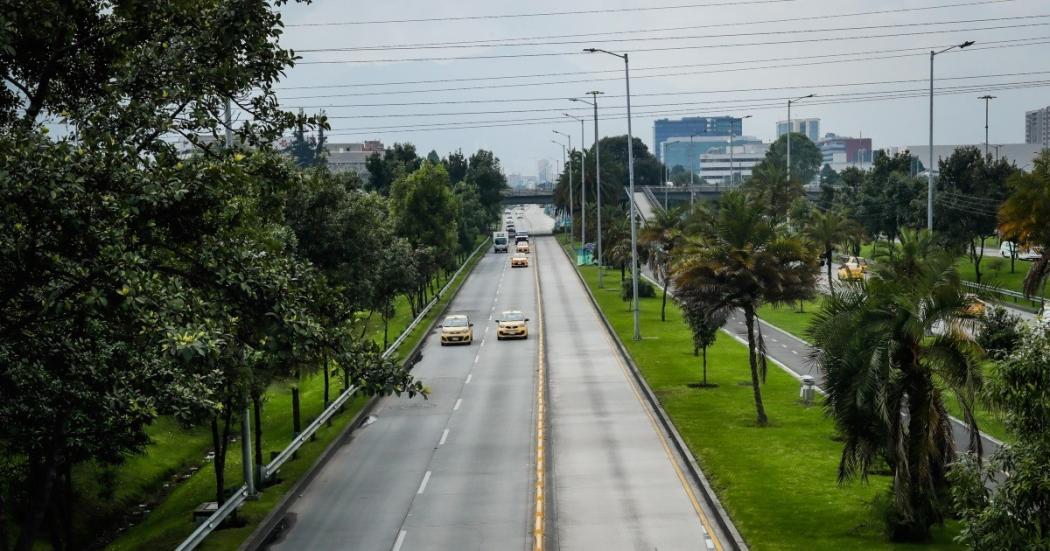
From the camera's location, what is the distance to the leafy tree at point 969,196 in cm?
7050

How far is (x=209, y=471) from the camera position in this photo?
108 ft

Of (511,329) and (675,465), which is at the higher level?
(511,329)

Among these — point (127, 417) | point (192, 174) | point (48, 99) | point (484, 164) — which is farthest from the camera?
point (484, 164)

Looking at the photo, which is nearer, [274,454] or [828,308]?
[828,308]

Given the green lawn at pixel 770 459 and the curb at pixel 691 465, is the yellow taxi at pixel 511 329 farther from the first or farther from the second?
the green lawn at pixel 770 459

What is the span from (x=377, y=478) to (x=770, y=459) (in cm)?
983

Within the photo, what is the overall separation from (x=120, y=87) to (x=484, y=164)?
118571mm

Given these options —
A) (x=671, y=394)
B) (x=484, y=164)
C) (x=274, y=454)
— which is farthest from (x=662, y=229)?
(x=484, y=164)

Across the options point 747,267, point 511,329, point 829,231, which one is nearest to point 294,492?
point 747,267

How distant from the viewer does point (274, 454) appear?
90.9 ft

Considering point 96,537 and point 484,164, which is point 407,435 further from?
point 484,164

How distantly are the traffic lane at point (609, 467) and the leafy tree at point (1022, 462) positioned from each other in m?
8.74

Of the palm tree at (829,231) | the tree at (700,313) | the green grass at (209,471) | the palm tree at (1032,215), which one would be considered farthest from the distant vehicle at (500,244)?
the tree at (700,313)

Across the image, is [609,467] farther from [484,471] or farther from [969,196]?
[969,196]
